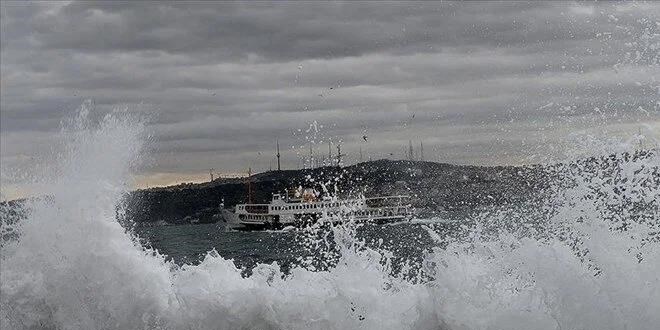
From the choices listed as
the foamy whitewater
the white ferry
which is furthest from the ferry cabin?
the foamy whitewater

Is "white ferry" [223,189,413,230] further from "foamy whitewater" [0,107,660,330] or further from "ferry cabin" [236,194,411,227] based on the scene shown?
"foamy whitewater" [0,107,660,330]

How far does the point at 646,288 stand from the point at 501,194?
86754 mm

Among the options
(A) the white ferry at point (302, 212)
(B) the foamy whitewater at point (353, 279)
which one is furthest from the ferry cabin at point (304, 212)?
(B) the foamy whitewater at point (353, 279)

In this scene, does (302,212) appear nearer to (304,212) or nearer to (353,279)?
(304,212)

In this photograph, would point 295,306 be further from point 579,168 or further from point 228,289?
point 579,168

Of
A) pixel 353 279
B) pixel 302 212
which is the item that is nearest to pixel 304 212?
pixel 302 212

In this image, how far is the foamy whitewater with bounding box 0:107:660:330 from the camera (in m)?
16.5

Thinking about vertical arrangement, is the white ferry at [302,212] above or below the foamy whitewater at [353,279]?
below

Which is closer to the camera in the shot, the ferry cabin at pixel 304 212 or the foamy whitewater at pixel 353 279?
the foamy whitewater at pixel 353 279

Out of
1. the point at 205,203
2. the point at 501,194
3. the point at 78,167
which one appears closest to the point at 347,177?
the point at 501,194

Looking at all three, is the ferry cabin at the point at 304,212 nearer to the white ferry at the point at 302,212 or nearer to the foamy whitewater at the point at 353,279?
the white ferry at the point at 302,212

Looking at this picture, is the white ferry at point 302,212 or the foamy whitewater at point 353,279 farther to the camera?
the white ferry at point 302,212

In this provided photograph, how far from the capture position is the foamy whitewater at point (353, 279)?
1655 centimetres

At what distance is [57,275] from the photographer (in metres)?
21.4
